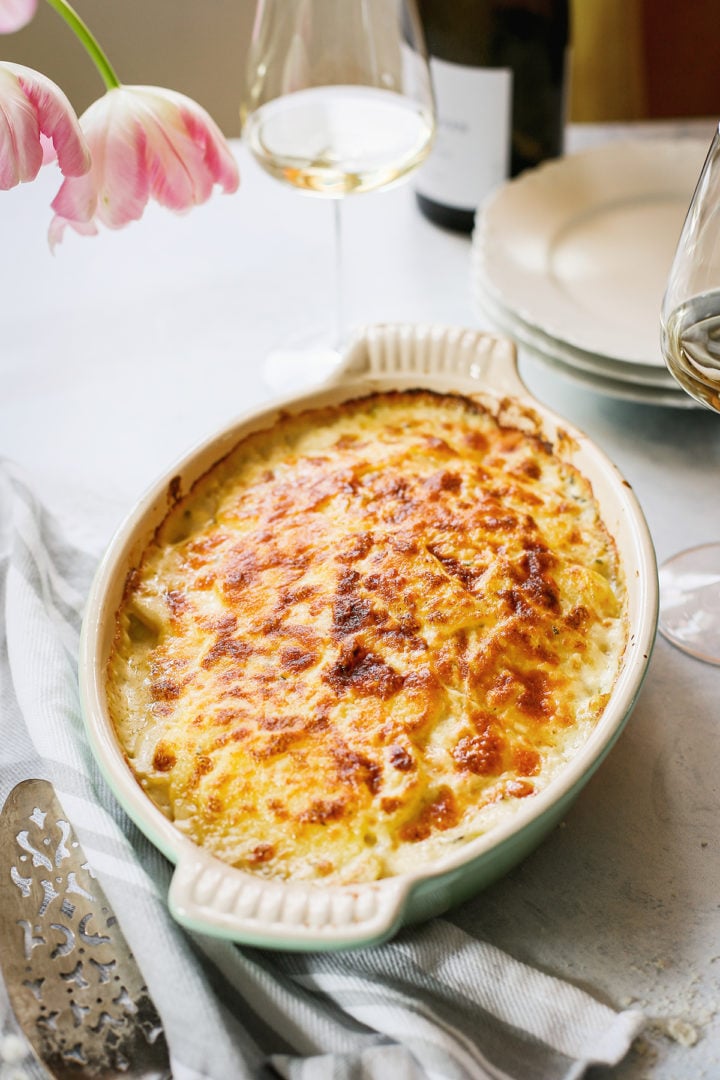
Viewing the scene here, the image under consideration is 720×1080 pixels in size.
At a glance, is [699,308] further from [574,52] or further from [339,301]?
[574,52]

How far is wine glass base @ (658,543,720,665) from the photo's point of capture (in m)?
1.29

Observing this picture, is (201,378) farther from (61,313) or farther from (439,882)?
(439,882)

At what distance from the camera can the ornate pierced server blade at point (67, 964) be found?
897mm

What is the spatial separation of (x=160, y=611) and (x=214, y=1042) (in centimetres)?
45

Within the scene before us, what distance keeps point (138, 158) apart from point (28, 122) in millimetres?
156

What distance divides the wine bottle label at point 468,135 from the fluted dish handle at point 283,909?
135 centimetres

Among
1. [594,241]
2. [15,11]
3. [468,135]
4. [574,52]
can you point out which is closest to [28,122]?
[15,11]

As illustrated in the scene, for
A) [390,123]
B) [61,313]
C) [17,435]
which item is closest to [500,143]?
[390,123]

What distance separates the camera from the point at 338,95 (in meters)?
1.62

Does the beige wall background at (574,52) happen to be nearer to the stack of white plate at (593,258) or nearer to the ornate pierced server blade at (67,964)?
the stack of white plate at (593,258)

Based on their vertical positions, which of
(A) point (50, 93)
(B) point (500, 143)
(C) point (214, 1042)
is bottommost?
(C) point (214, 1042)

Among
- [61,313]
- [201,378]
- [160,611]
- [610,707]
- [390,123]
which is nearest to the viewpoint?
[610,707]

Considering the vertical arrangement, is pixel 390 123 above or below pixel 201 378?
above

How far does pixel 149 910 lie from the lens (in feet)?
3.15
